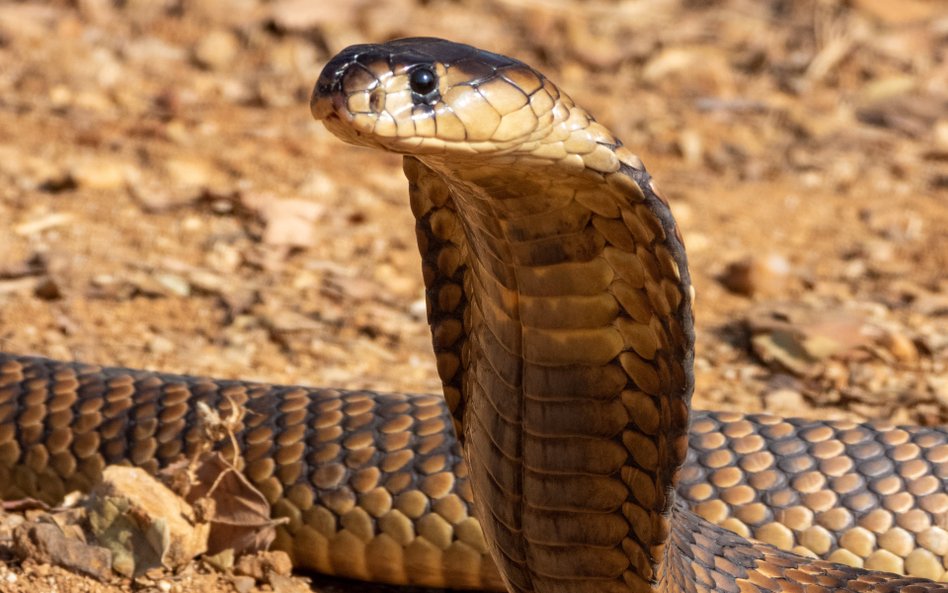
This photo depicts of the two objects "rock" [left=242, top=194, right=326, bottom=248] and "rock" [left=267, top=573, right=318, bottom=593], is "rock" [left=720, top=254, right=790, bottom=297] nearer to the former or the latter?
"rock" [left=242, top=194, right=326, bottom=248]

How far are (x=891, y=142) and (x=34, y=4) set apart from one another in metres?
5.52

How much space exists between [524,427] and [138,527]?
1.16 m

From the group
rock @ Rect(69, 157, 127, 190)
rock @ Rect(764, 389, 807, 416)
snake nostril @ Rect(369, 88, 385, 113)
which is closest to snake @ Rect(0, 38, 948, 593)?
snake nostril @ Rect(369, 88, 385, 113)

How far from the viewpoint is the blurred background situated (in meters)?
4.99

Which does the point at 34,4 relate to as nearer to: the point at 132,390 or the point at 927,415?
the point at 132,390

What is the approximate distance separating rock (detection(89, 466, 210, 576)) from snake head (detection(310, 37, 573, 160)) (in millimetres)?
1489

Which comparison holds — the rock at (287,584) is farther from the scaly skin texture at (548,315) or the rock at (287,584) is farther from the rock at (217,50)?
the rock at (217,50)

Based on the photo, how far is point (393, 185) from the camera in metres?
7.04

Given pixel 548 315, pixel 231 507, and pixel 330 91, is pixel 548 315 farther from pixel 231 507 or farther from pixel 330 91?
pixel 231 507

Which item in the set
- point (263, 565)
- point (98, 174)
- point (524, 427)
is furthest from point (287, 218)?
point (524, 427)

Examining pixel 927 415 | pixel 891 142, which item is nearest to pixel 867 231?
pixel 891 142

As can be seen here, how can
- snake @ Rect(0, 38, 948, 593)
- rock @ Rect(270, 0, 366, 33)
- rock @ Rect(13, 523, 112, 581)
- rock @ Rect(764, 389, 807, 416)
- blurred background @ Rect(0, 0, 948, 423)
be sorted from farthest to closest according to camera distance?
rock @ Rect(270, 0, 366, 33) < blurred background @ Rect(0, 0, 948, 423) < rock @ Rect(764, 389, 807, 416) < rock @ Rect(13, 523, 112, 581) < snake @ Rect(0, 38, 948, 593)

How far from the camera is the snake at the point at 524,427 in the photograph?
1966 mm

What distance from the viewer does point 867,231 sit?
22.6ft
